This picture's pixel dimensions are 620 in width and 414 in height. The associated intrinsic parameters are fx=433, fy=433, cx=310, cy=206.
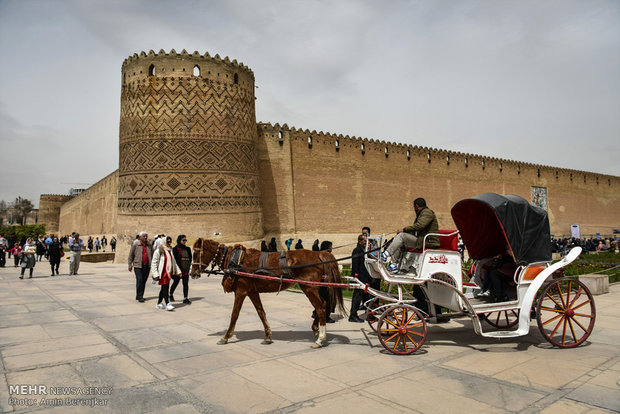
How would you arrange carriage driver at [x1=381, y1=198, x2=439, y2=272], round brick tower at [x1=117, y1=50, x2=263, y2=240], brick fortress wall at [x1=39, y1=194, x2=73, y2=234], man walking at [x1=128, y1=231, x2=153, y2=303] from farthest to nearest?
brick fortress wall at [x1=39, y1=194, x2=73, y2=234] < round brick tower at [x1=117, y1=50, x2=263, y2=240] < man walking at [x1=128, y1=231, x2=153, y2=303] < carriage driver at [x1=381, y1=198, x2=439, y2=272]

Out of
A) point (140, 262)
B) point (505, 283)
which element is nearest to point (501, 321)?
point (505, 283)

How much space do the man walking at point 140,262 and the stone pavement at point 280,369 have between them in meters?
1.56

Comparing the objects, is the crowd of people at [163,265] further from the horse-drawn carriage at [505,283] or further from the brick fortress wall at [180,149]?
the brick fortress wall at [180,149]

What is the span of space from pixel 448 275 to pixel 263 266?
2274 mm

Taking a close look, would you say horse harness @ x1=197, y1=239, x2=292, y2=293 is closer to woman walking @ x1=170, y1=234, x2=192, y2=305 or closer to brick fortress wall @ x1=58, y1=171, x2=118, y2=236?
woman walking @ x1=170, y1=234, x2=192, y2=305

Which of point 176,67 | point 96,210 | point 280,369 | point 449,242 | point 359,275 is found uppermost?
point 176,67

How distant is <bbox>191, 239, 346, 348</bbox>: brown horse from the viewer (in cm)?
543

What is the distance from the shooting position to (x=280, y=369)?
4328 millimetres

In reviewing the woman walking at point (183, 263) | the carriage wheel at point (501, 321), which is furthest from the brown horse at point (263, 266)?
the woman walking at point (183, 263)

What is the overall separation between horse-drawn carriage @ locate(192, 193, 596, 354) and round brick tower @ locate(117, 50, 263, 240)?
12.1 metres

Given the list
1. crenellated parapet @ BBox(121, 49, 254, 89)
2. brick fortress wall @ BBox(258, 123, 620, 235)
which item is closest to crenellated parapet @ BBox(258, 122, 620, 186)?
brick fortress wall @ BBox(258, 123, 620, 235)

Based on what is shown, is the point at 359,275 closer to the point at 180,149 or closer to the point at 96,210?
the point at 180,149

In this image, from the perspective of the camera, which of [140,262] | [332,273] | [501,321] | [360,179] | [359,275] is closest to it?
[332,273]

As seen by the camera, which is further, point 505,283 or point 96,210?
point 96,210
